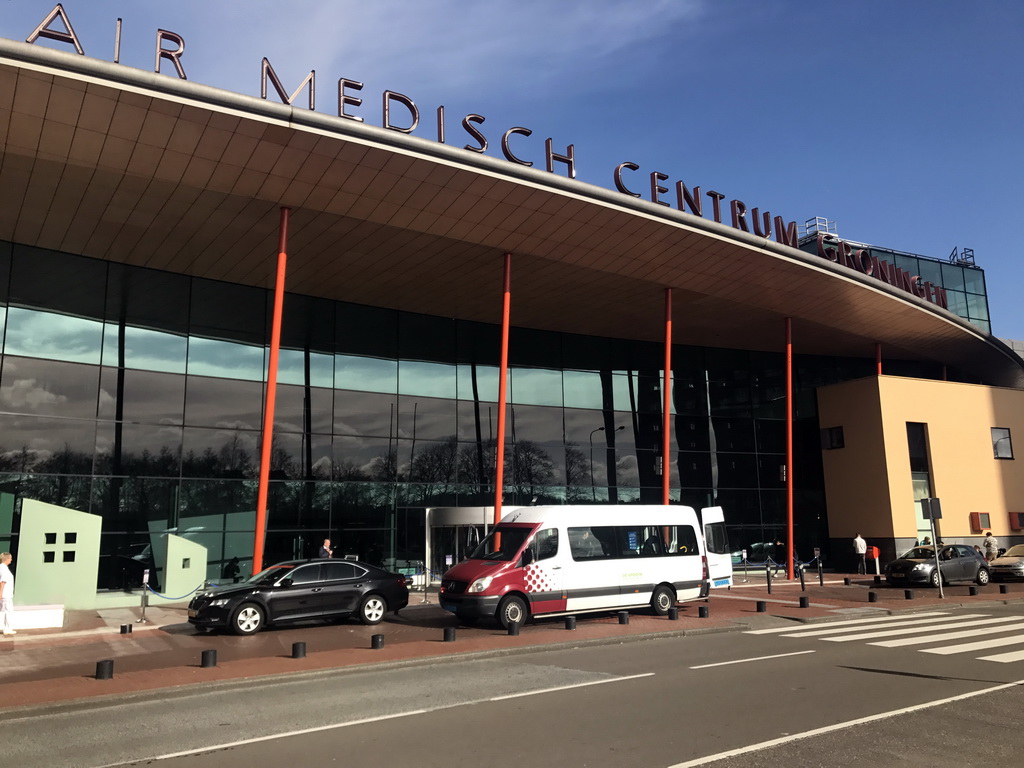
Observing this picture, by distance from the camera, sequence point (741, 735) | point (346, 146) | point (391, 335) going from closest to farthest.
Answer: point (741, 735)
point (346, 146)
point (391, 335)

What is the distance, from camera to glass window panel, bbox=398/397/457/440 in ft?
90.9

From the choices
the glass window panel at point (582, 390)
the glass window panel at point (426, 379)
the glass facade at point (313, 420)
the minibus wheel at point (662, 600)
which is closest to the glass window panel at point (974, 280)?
the glass facade at point (313, 420)

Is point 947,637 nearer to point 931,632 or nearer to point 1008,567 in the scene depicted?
point 931,632

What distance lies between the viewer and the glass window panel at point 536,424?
30.2m

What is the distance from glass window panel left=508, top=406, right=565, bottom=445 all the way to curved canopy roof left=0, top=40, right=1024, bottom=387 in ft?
11.5

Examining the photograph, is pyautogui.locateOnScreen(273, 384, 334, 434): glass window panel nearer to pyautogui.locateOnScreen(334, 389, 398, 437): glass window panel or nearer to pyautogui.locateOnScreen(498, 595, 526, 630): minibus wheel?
pyautogui.locateOnScreen(334, 389, 398, 437): glass window panel

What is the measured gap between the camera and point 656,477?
109 ft

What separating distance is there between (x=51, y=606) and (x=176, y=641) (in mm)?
3893

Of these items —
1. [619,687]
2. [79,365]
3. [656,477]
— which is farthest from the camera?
[656,477]

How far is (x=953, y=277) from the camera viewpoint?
43812 mm

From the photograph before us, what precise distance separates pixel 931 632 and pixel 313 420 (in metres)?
18.5

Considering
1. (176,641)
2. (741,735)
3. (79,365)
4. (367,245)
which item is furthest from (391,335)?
(741,735)

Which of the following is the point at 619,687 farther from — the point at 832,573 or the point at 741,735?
the point at 832,573

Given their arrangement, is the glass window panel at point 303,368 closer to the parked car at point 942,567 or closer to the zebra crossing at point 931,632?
the zebra crossing at point 931,632
